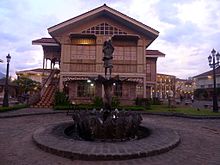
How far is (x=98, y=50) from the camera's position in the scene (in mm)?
24484

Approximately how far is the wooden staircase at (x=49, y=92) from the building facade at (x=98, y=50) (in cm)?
170

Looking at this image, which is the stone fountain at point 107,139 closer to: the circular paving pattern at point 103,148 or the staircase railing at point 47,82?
the circular paving pattern at point 103,148

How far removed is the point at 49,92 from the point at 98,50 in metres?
7.54

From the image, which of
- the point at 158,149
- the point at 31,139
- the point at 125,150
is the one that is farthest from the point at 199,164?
the point at 31,139

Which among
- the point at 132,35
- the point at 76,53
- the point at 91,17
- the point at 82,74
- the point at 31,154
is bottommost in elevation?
the point at 31,154

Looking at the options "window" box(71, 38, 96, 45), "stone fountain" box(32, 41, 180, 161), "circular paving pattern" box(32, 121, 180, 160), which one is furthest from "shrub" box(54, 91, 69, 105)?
"circular paving pattern" box(32, 121, 180, 160)

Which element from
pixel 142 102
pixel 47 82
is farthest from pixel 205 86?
pixel 47 82

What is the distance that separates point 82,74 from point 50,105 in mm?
4719

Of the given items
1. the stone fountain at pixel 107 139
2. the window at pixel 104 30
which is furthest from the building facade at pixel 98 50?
the stone fountain at pixel 107 139

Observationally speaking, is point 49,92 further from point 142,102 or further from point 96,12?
point 142,102

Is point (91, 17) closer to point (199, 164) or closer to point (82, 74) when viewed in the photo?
point (82, 74)

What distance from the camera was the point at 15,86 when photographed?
4762cm

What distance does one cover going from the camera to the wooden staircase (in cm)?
2277

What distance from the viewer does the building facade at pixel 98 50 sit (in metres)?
24.1
